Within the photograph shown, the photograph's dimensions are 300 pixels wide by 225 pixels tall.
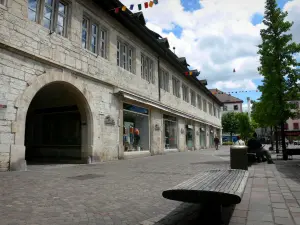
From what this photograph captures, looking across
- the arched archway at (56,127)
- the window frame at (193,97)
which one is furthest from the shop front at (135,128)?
the window frame at (193,97)

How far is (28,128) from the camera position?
15094 mm

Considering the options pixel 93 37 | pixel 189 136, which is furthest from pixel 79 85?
pixel 189 136

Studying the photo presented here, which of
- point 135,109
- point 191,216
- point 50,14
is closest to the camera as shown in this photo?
point 191,216

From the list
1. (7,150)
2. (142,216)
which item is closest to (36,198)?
(142,216)

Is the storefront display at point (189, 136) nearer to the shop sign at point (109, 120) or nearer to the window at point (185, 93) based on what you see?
the window at point (185, 93)

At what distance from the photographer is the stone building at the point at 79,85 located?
8.12 metres

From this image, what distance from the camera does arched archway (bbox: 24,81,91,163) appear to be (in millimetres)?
12109

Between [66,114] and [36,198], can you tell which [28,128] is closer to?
[66,114]

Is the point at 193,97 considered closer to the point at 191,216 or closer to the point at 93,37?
the point at 93,37

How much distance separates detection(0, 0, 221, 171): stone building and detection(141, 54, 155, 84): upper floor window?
0.07 m

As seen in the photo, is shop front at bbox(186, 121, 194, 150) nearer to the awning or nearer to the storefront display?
the storefront display

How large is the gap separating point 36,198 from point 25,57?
574 cm

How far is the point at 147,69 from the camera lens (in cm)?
1773

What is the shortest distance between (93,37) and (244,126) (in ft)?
165
